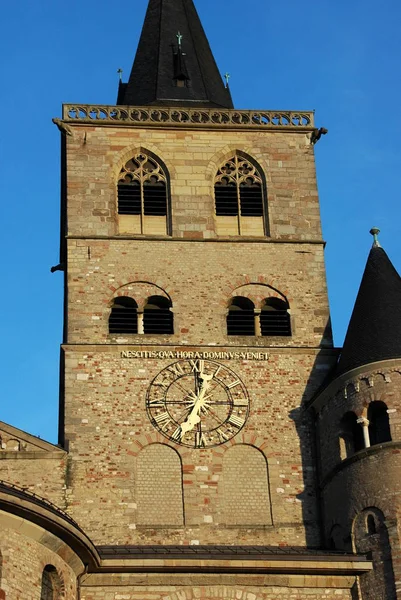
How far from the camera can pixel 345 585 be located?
33.7m

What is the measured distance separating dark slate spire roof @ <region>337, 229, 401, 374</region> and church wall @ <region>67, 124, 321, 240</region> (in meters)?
2.86

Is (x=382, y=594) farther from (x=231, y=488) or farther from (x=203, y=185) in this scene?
(x=203, y=185)

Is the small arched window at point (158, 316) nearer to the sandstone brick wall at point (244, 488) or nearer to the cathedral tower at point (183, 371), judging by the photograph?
the cathedral tower at point (183, 371)

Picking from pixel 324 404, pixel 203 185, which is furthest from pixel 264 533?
pixel 203 185

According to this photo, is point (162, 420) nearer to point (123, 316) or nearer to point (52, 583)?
point (123, 316)

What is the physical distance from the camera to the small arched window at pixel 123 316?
3912 cm

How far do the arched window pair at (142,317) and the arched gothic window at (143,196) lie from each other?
2365mm

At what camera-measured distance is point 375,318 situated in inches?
1465

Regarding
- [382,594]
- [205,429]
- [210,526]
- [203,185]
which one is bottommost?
[382,594]

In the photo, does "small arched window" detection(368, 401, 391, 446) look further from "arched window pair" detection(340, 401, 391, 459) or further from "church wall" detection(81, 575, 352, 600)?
"church wall" detection(81, 575, 352, 600)

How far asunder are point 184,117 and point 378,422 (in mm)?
11975

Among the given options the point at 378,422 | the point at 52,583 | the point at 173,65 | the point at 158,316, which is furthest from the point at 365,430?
the point at 173,65

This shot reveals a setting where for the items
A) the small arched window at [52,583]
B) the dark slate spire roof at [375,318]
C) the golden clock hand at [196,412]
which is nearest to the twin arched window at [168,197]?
the dark slate spire roof at [375,318]

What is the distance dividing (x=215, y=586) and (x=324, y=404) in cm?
593
